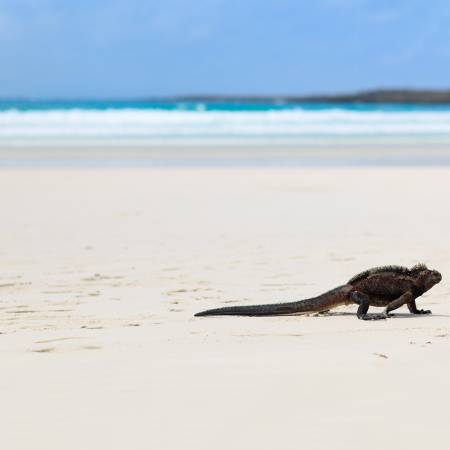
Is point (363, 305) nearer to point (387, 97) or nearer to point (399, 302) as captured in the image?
point (399, 302)

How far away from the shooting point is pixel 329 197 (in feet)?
37.6

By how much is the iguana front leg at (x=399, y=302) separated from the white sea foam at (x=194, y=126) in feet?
72.6

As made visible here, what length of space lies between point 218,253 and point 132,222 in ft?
7.01

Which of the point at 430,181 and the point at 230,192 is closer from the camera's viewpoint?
the point at 230,192

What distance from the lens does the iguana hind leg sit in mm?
5133

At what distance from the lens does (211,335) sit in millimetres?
4629

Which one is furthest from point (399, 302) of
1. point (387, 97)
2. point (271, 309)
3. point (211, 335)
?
point (387, 97)

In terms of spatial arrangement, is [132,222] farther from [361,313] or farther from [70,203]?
[361,313]

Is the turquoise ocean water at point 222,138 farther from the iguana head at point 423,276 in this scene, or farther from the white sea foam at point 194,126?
the iguana head at point 423,276

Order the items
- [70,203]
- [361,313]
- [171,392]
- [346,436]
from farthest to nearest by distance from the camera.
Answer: [70,203] → [361,313] → [171,392] → [346,436]

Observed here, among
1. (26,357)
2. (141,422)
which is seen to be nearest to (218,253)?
(26,357)

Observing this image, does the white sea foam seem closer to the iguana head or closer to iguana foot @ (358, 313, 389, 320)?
the iguana head

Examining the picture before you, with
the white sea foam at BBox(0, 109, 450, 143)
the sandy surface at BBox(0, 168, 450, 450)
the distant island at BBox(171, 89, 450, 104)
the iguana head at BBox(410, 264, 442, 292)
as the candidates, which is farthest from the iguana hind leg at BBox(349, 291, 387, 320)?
the distant island at BBox(171, 89, 450, 104)

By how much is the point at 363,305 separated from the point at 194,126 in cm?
2971
